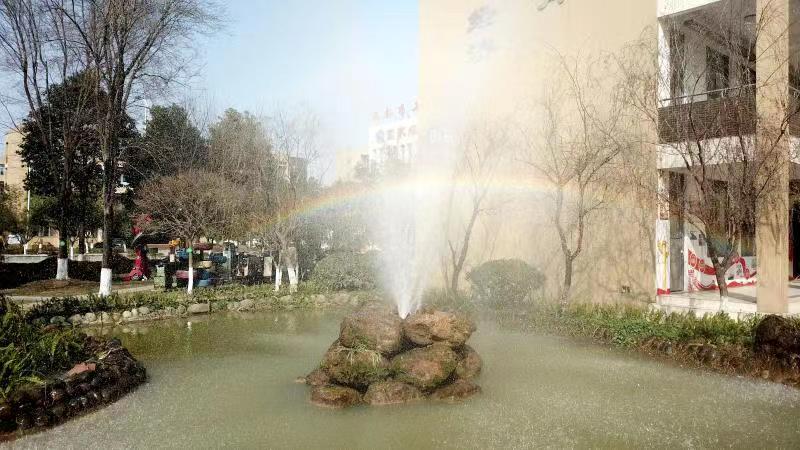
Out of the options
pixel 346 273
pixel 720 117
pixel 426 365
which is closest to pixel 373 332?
pixel 426 365

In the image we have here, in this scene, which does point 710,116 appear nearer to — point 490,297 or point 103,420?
point 490,297

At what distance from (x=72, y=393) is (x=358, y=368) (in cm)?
331

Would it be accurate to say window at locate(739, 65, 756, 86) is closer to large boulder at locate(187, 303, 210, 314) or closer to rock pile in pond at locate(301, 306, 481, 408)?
rock pile in pond at locate(301, 306, 481, 408)

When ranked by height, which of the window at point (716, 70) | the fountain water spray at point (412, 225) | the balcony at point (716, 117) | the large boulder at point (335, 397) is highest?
the window at point (716, 70)

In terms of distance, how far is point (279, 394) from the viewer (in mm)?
6930

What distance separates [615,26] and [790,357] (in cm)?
891

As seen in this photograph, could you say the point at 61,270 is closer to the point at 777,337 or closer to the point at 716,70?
the point at 777,337

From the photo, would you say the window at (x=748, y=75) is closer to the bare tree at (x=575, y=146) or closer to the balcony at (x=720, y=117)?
the balcony at (x=720, y=117)

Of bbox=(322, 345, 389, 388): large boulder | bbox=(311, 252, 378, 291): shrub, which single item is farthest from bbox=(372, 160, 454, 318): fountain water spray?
bbox=(322, 345, 389, 388): large boulder

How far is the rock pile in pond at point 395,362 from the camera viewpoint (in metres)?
6.60

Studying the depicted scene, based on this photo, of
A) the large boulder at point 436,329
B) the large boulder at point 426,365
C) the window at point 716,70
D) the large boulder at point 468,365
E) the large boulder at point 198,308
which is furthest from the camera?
the large boulder at point 198,308

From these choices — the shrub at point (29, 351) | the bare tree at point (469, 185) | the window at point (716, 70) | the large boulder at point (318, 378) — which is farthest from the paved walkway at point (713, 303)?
the shrub at point (29, 351)

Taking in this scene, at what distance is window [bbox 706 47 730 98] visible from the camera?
12000 millimetres

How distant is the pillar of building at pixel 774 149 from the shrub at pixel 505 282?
15.3 ft
